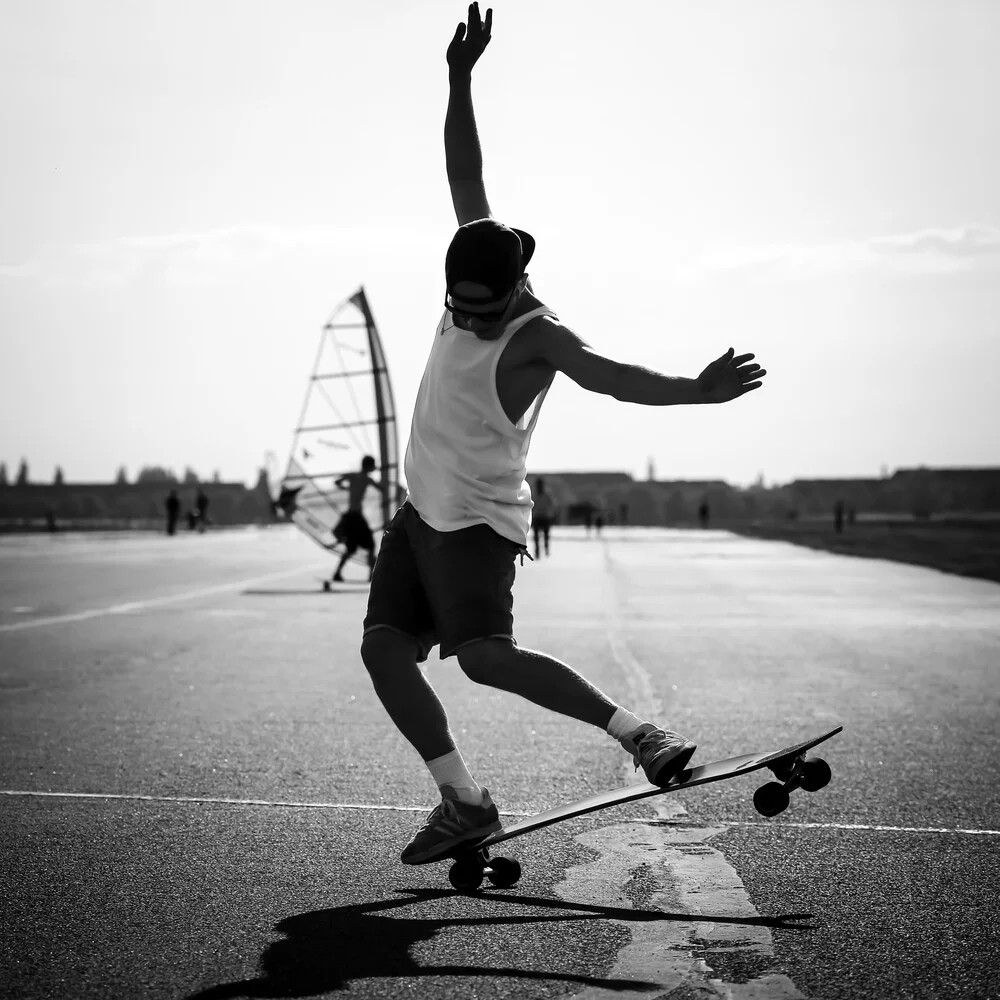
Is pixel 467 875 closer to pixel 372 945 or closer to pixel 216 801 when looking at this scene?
pixel 372 945

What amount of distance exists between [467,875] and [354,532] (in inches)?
741

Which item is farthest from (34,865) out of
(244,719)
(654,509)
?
(654,509)

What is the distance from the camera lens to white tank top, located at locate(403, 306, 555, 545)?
382 centimetres

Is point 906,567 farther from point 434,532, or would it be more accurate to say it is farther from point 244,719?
point 434,532

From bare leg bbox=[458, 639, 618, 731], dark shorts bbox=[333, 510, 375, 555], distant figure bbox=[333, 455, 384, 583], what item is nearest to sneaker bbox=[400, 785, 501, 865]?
bare leg bbox=[458, 639, 618, 731]

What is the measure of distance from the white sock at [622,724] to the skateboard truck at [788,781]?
14.9 inches

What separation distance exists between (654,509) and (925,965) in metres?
173

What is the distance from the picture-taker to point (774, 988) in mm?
2930

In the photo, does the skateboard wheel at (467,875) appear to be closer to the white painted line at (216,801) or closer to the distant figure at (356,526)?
the white painted line at (216,801)

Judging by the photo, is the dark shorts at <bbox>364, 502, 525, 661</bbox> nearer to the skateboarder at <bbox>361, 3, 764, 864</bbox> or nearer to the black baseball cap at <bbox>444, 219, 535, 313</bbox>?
the skateboarder at <bbox>361, 3, 764, 864</bbox>

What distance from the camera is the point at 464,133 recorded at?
440cm

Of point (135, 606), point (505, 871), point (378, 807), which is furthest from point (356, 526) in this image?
point (505, 871)

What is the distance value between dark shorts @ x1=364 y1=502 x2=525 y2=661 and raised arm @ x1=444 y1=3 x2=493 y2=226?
3.30 feet

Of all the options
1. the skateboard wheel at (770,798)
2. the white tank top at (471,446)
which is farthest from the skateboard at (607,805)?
the white tank top at (471,446)
